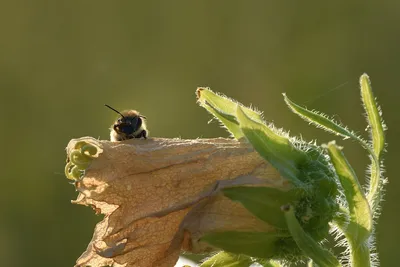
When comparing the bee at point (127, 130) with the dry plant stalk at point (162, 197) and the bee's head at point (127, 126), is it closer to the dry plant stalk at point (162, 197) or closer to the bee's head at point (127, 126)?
the bee's head at point (127, 126)

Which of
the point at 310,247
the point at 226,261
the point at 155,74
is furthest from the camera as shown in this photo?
the point at 155,74

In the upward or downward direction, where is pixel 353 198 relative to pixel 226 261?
upward

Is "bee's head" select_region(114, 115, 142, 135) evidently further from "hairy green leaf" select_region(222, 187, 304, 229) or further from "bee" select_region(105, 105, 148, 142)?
"hairy green leaf" select_region(222, 187, 304, 229)

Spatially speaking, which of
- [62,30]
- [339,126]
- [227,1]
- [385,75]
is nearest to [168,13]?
[227,1]

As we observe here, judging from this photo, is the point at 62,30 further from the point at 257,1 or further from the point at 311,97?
the point at 311,97

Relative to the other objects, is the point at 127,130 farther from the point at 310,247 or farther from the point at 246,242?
the point at 310,247

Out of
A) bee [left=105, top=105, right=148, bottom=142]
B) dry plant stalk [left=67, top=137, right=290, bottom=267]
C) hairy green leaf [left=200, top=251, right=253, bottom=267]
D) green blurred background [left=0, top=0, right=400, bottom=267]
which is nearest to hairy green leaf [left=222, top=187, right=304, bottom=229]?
dry plant stalk [left=67, top=137, right=290, bottom=267]

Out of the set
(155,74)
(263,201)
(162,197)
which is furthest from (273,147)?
(155,74)
